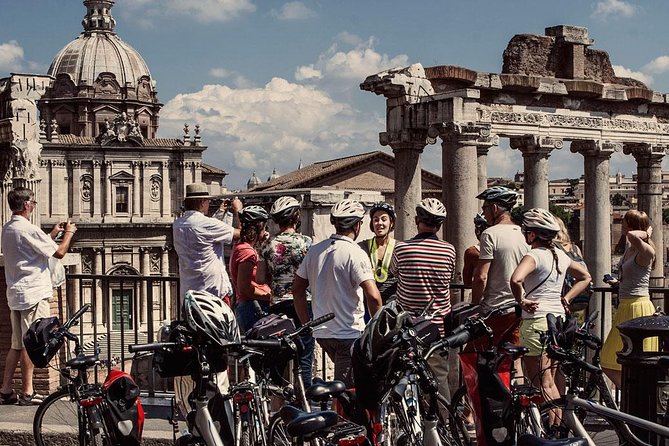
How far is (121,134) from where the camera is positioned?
61656 mm

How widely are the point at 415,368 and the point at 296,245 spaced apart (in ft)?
7.91

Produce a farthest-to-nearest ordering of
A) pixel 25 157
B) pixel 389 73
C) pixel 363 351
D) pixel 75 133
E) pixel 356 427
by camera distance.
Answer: pixel 75 133
pixel 389 73
pixel 25 157
pixel 363 351
pixel 356 427

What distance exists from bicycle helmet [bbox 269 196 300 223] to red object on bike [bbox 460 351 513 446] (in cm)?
211

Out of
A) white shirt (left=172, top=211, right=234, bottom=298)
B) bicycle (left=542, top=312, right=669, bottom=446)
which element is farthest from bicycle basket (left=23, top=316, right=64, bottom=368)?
bicycle (left=542, top=312, right=669, bottom=446)

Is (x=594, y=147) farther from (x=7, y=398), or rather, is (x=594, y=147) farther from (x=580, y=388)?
(x=580, y=388)

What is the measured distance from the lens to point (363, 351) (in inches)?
209

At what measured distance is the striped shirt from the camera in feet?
22.5

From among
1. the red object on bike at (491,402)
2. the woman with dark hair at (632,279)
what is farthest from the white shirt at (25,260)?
the woman with dark hair at (632,279)

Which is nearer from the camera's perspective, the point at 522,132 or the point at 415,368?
the point at 415,368

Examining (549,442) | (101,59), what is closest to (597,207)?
(549,442)

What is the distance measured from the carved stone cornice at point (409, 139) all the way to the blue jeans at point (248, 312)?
365 inches

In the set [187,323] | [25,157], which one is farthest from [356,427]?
[25,157]

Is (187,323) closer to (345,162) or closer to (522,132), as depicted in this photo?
(522,132)

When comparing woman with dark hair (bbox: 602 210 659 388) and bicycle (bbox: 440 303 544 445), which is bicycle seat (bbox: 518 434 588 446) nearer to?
bicycle (bbox: 440 303 544 445)
